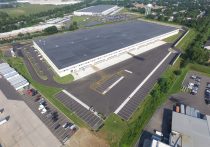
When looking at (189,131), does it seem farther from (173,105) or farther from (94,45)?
Answer: (94,45)

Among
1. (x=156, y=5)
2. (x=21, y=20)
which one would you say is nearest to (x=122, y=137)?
(x=21, y=20)

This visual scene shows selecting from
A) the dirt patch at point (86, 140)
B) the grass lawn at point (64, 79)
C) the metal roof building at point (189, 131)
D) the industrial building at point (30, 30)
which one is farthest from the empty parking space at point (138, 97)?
the industrial building at point (30, 30)

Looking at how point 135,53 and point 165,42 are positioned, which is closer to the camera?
point 135,53

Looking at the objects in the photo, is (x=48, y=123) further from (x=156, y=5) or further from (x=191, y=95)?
(x=156, y=5)

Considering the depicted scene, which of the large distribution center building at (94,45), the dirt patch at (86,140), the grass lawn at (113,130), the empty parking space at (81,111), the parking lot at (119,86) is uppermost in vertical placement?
the large distribution center building at (94,45)

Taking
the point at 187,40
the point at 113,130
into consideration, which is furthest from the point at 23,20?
the point at 113,130

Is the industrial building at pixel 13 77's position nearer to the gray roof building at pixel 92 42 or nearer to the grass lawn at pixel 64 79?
the grass lawn at pixel 64 79
